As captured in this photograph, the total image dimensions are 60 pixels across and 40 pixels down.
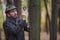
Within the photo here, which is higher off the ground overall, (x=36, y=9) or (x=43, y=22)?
(x=36, y=9)

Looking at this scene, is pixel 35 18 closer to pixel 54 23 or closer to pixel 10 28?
pixel 10 28

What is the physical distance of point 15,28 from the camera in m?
2.51

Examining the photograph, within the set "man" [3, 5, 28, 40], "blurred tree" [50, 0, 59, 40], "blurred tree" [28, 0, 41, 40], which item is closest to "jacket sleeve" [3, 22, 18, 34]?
"man" [3, 5, 28, 40]

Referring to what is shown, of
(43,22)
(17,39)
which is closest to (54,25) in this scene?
(17,39)

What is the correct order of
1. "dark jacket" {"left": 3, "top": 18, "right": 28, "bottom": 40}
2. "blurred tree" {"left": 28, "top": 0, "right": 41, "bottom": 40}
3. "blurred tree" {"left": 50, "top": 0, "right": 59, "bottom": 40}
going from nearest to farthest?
"blurred tree" {"left": 28, "top": 0, "right": 41, "bottom": 40} → "dark jacket" {"left": 3, "top": 18, "right": 28, "bottom": 40} → "blurred tree" {"left": 50, "top": 0, "right": 59, "bottom": 40}

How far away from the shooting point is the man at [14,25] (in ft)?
8.30

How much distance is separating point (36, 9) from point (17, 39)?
76 centimetres

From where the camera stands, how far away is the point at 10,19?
2.64 m

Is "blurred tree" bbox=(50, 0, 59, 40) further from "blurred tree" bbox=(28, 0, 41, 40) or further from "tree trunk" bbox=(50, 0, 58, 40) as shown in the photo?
"blurred tree" bbox=(28, 0, 41, 40)

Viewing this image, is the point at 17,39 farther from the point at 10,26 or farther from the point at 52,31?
the point at 52,31

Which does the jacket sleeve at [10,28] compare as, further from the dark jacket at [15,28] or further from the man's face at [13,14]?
the man's face at [13,14]

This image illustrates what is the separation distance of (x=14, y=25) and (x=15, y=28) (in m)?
0.06

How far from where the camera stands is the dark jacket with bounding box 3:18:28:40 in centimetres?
252

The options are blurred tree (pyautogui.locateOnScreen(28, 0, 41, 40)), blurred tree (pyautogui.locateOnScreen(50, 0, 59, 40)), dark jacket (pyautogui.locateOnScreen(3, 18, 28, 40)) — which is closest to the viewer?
blurred tree (pyautogui.locateOnScreen(28, 0, 41, 40))
